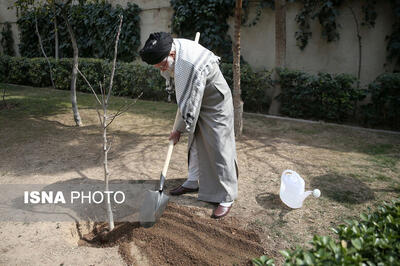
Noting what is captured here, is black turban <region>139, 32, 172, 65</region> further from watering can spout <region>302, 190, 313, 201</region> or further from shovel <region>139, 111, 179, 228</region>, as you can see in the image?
watering can spout <region>302, 190, 313, 201</region>

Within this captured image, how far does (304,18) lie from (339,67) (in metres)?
1.38

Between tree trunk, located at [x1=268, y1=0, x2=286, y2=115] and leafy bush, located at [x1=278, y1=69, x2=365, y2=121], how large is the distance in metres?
0.14

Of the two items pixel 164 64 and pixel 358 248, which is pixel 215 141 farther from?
pixel 358 248

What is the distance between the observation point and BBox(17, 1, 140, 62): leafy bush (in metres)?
9.91

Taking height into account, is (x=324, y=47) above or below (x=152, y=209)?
above

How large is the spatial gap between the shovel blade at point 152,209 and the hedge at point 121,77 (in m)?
4.84

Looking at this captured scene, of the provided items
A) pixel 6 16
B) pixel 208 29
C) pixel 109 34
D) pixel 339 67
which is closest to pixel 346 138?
pixel 339 67

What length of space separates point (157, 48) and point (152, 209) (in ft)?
4.62

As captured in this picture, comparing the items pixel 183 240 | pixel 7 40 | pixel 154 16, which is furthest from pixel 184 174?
pixel 7 40

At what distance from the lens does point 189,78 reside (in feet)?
8.61

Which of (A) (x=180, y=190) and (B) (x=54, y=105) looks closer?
(A) (x=180, y=190)

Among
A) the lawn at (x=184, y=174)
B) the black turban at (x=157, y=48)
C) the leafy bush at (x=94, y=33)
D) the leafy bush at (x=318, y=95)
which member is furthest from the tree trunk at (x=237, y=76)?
the leafy bush at (x=94, y=33)

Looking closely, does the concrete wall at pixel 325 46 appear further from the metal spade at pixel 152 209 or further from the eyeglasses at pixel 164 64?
the metal spade at pixel 152 209

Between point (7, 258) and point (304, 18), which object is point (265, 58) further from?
point (7, 258)
